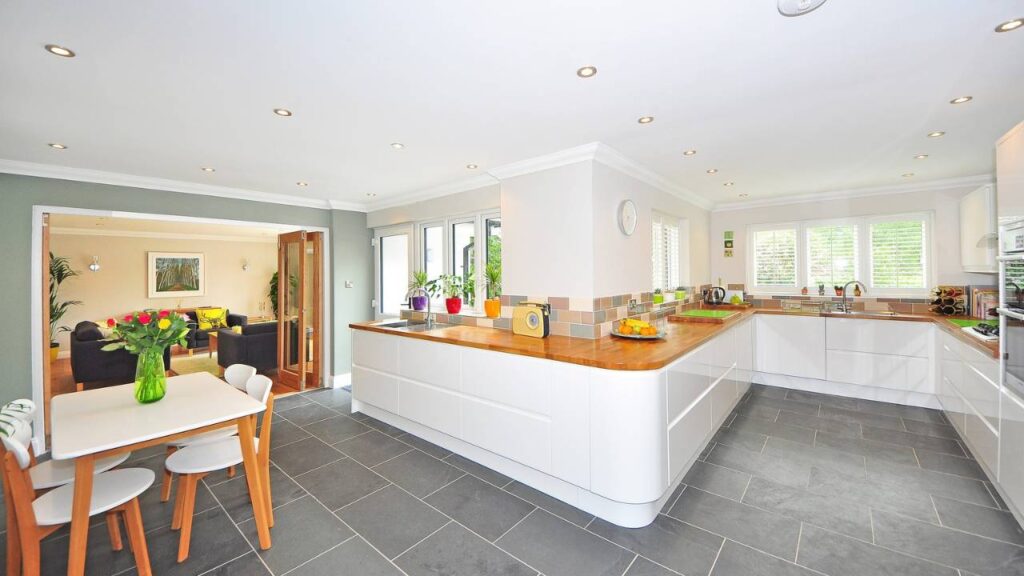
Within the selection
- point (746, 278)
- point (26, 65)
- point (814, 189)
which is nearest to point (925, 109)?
point (814, 189)

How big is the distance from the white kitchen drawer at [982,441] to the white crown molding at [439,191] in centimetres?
372

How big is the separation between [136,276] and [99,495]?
26.8 feet

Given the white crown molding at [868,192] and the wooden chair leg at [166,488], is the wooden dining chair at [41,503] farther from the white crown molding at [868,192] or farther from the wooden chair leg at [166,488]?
the white crown molding at [868,192]

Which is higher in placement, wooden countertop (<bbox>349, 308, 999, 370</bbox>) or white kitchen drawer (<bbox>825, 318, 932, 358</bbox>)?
wooden countertop (<bbox>349, 308, 999, 370</bbox>)

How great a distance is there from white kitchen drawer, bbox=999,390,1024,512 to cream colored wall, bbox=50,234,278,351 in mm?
10928

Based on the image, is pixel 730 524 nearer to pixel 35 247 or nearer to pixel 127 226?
pixel 35 247

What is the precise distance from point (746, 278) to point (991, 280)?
206 cm

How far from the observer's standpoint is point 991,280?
12.9 feet

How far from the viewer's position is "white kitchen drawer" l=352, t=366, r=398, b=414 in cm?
358

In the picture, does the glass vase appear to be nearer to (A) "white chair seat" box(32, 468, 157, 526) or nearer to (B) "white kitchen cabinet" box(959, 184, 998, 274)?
(A) "white chair seat" box(32, 468, 157, 526)

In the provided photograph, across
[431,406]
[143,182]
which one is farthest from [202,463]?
[143,182]

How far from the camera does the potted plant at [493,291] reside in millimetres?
3637

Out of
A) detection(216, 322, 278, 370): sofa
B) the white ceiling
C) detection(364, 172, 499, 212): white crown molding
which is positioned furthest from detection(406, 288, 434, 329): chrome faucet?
detection(216, 322, 278, 370): sofa

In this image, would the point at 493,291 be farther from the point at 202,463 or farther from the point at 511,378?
the point at 202,463
